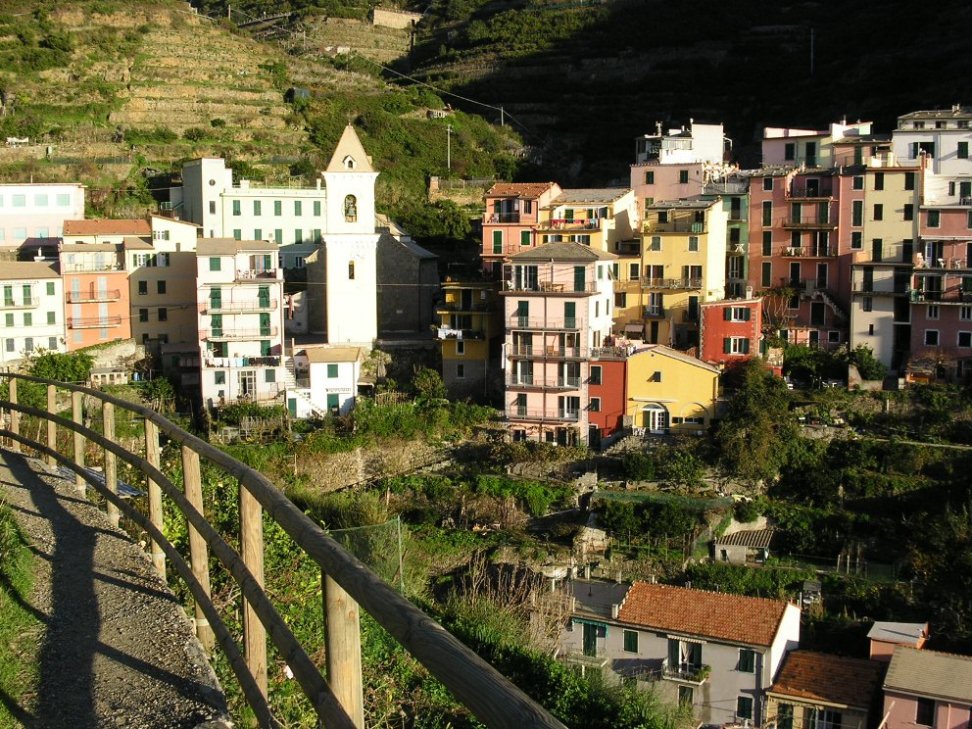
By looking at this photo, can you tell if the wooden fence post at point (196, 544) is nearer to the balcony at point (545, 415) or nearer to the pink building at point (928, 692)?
the pink building at point (928, 692)

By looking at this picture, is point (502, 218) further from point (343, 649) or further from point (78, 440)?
point (343, 649)

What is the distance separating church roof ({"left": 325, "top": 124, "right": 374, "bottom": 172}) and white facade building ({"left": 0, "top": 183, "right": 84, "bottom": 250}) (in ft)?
26.0

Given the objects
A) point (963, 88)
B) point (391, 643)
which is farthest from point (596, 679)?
point (963, 88)

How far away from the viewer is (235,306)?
33.1 meters

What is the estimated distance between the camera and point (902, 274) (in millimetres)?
32656

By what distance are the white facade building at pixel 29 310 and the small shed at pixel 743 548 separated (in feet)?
60.4

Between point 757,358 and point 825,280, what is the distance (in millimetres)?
4698

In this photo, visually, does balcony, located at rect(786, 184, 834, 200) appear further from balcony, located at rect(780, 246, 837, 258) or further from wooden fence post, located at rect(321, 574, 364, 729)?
wooden fence post, located at rect(321, 574, 364, 729)

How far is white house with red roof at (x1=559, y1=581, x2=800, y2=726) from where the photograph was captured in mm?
20453

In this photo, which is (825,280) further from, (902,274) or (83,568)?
(83,568)

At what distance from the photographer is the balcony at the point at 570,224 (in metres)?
34.8

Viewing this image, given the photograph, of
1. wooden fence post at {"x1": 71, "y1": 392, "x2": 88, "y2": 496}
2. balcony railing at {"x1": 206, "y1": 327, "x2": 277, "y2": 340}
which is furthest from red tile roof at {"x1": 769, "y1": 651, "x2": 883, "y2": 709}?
balcony railing at {"x1": 206, "y1": 327, "x2": 277, "y2": 340}

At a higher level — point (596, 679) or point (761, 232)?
point (761, 232)

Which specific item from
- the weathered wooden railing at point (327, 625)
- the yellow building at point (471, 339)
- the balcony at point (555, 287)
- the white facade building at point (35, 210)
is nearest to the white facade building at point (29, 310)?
the white facade building at point (35, 210)
